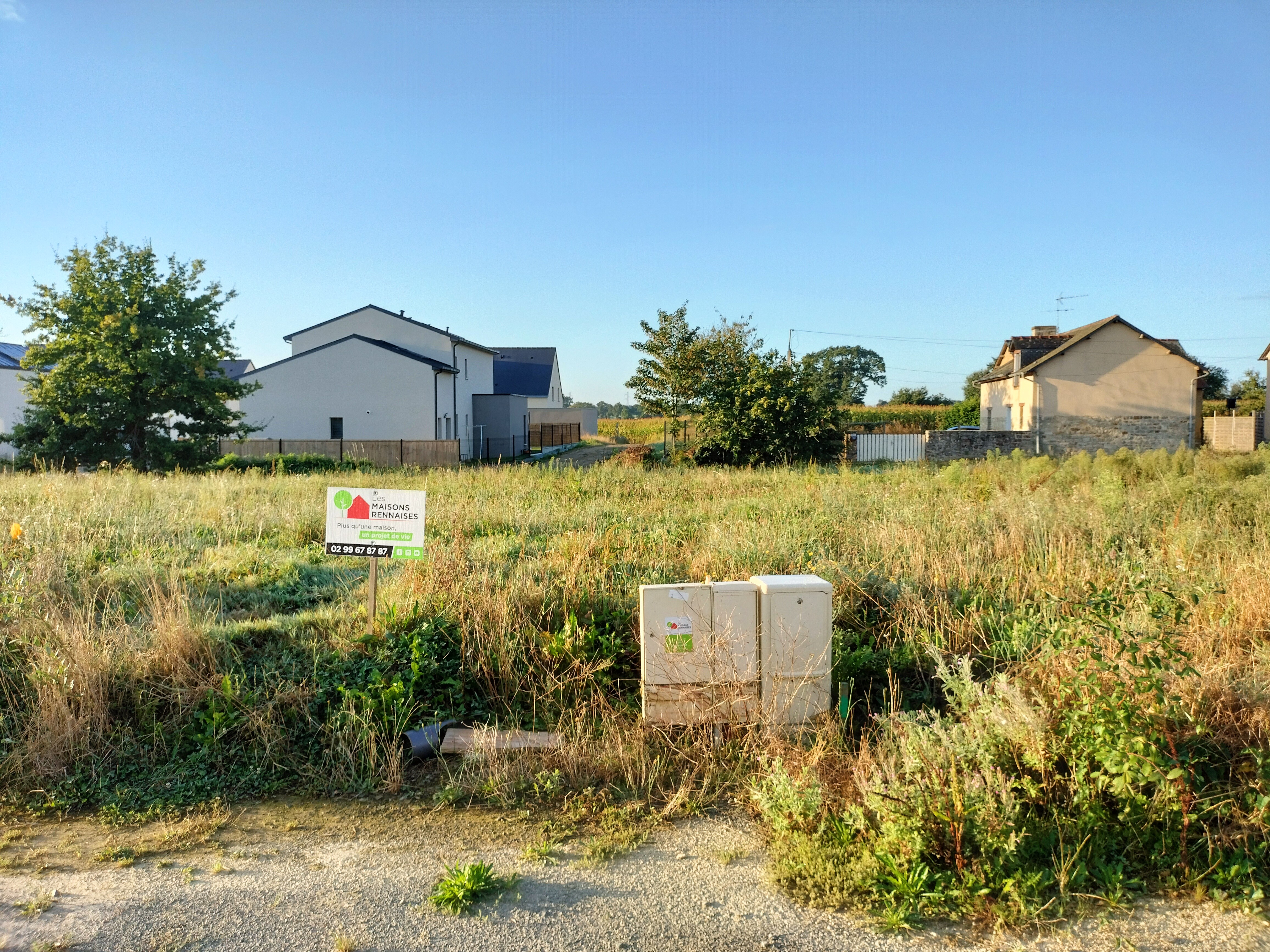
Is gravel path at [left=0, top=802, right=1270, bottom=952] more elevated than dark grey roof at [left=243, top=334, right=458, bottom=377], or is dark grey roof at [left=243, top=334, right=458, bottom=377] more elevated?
dark grey roof at [left=243, top=334, right=458, bottom=377]

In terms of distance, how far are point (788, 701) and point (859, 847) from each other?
1109mm

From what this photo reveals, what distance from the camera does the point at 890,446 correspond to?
31.6m

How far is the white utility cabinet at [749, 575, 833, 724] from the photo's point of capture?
4.68 metres

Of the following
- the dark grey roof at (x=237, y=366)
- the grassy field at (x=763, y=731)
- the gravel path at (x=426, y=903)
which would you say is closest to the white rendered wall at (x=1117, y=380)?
the grassy field at (x=763, y=731)

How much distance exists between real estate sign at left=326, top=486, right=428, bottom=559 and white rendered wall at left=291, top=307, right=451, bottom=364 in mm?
34483

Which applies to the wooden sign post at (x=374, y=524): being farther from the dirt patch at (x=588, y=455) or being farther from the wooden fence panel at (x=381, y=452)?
the wooden fence panel at (x=381, y=452)

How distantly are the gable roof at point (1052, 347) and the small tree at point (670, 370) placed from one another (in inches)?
588

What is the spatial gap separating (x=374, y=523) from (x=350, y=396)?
31.2 m

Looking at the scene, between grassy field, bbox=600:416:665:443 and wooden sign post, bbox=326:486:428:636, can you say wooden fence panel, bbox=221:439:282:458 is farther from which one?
wooden sign post, bbox=326:486:428:636

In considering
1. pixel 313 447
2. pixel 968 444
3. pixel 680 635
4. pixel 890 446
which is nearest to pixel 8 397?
pixel 313 447

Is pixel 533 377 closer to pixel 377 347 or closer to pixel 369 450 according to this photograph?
pixel 377 347

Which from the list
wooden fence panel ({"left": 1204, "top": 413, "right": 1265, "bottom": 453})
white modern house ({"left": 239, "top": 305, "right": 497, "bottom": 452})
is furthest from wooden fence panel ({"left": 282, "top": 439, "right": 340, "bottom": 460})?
wooden fence panel ({"left": 1204, "top": 413, "right": 1265, "bottom": 453})

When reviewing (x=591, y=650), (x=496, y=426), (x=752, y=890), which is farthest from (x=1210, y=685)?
(x=496, y=426)

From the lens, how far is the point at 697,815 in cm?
407
